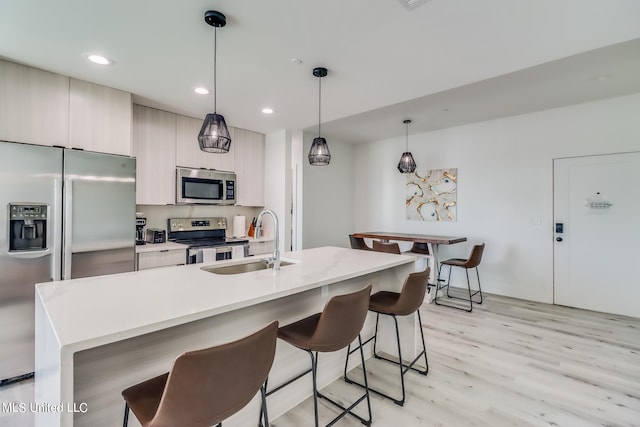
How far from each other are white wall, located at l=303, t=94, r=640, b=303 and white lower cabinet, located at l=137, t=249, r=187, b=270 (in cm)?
212

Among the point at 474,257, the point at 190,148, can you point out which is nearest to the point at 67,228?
the point at 190,148

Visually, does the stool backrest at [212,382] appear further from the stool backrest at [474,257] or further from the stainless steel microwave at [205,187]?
the stool backrest at [474,257]

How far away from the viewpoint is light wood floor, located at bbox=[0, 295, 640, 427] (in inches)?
75.0

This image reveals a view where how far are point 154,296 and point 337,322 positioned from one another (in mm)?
887

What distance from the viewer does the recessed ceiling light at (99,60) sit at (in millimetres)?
2452

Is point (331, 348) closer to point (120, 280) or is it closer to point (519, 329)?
point (120, 280)

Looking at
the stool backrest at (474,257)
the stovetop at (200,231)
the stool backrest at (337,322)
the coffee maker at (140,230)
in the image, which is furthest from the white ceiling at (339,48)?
the stool backrest at (474,257)

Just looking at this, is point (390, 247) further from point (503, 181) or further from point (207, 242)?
point (207, 242)

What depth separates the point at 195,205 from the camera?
13.8ft

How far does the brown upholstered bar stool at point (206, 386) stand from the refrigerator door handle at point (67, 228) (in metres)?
2.00

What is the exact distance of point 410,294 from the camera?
2113 millimetres

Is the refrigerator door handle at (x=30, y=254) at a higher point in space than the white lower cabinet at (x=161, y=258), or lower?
higher

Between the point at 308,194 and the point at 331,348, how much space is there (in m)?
3.86

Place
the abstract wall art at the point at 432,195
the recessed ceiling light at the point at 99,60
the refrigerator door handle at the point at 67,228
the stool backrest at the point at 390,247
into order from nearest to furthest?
the recessed ceiling light at the point at 99,60 → the refrigerator door handle at the point at 67,228 → the stool backrest at the point at 390,247 → the abstract wall art at the point at 432,195
